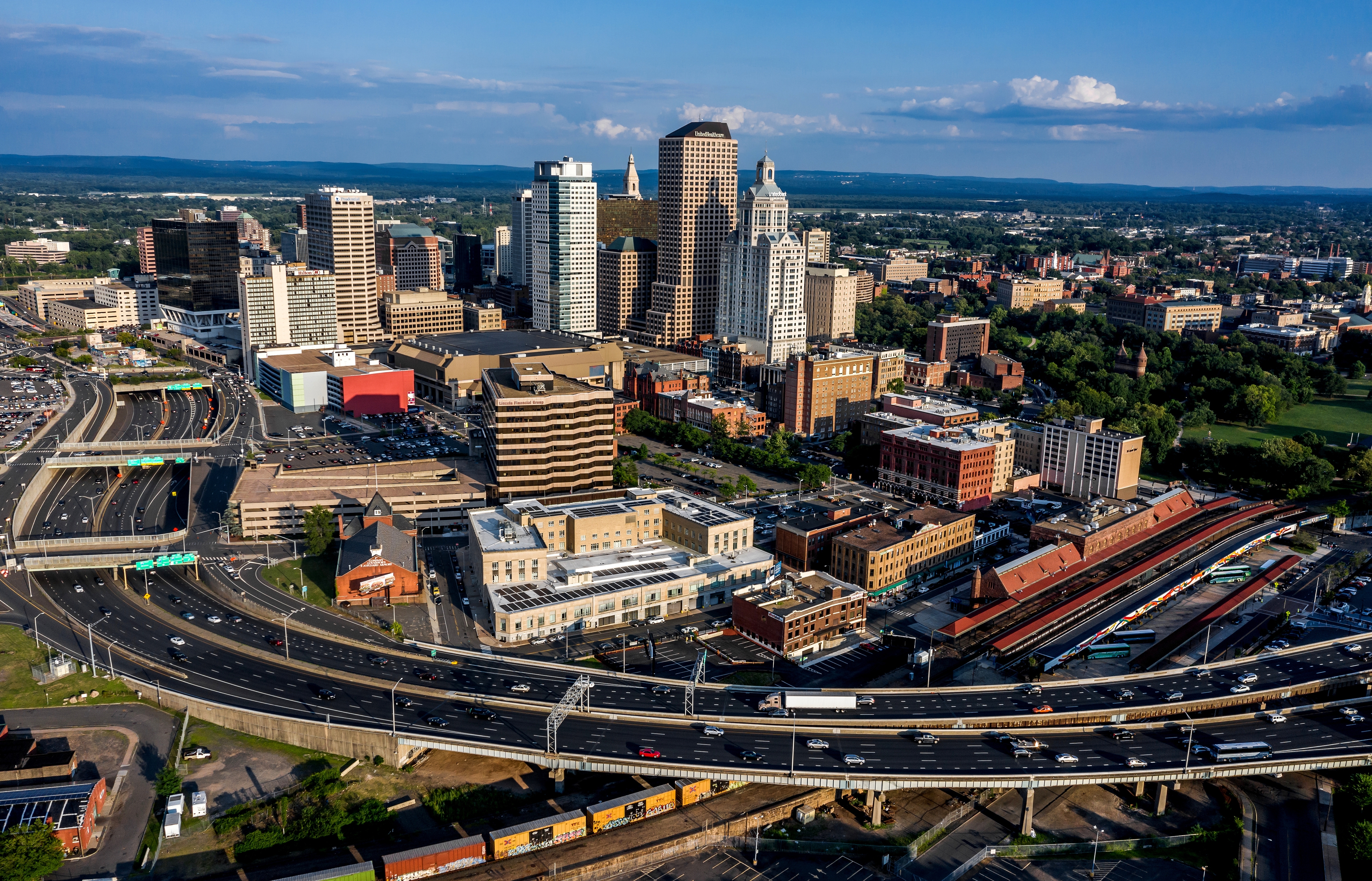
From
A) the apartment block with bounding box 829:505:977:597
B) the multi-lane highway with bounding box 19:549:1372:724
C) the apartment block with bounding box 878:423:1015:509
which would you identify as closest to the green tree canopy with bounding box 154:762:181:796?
the multi-lane highway with bounding box 19:549:1372:724

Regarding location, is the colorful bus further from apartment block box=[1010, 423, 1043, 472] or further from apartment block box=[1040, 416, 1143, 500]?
apartment block box=[1010, 423, 1043, 472]

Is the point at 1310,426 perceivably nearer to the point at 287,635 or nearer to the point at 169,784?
the point at 287,635

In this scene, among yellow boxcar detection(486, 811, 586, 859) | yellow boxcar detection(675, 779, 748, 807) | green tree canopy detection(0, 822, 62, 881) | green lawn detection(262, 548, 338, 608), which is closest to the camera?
green tree canopy detection(0, 822, 62, 881)

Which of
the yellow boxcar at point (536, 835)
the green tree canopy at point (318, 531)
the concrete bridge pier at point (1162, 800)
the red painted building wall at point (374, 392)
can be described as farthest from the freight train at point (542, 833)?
the red painted building wall at point (374, 392)

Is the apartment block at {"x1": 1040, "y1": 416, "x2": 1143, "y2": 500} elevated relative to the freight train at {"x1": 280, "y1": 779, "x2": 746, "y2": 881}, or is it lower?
elevated

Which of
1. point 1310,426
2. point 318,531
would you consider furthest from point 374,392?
point 1310,426

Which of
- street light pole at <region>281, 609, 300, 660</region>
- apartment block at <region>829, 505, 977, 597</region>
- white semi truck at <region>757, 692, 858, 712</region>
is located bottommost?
street light pole at <region>281, 609, 300, 660</region>

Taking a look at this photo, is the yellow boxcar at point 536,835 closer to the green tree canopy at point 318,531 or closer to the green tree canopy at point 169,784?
the green tree canopy at point 169,784
